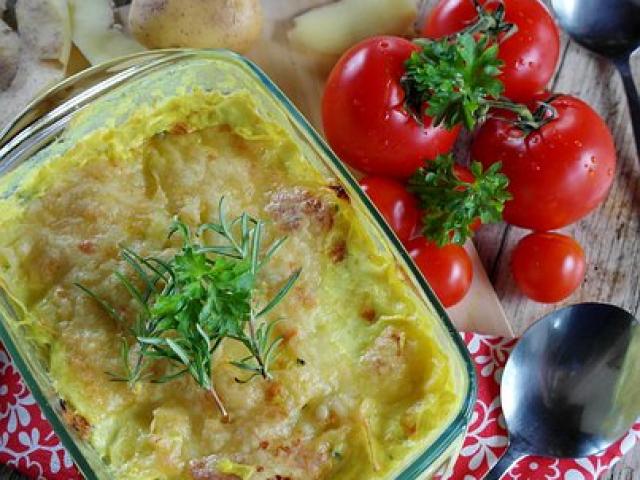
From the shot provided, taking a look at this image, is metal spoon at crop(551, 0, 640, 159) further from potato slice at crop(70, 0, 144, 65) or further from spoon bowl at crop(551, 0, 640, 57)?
potato slice at crop(70, 0, 144, 65)

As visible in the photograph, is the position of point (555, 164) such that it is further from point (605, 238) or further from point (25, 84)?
point (25, 84)

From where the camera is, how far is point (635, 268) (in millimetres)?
2289

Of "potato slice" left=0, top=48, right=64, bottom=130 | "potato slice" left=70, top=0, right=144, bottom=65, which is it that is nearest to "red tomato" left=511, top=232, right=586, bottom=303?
"potato slice" left=70, top=0, right=144, bottom=65

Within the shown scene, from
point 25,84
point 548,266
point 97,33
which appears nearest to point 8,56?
point 25,84

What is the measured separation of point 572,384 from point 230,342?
2.57 feet

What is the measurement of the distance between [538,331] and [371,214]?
1.68ft

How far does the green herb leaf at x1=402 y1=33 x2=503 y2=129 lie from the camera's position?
1.99 metres

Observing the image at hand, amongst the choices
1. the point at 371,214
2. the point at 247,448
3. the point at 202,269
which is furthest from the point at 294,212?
the point at 247,448

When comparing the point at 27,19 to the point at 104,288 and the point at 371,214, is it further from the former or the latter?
the point at 371,214

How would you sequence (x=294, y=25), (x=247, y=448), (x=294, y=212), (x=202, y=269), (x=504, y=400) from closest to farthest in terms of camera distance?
(x=202, y=269), (x=247, y=448), (x=294, y=212), (x=504, y=400), (x=294, y=25)

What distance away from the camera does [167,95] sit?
1.87 meters

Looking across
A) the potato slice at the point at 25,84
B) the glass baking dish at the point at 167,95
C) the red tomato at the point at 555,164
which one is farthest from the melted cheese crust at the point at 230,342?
the red tomato at the point at 555,164

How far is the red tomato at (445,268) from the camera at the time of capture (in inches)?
81.2

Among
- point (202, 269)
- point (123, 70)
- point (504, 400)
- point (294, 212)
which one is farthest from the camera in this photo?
point (504, 400)
